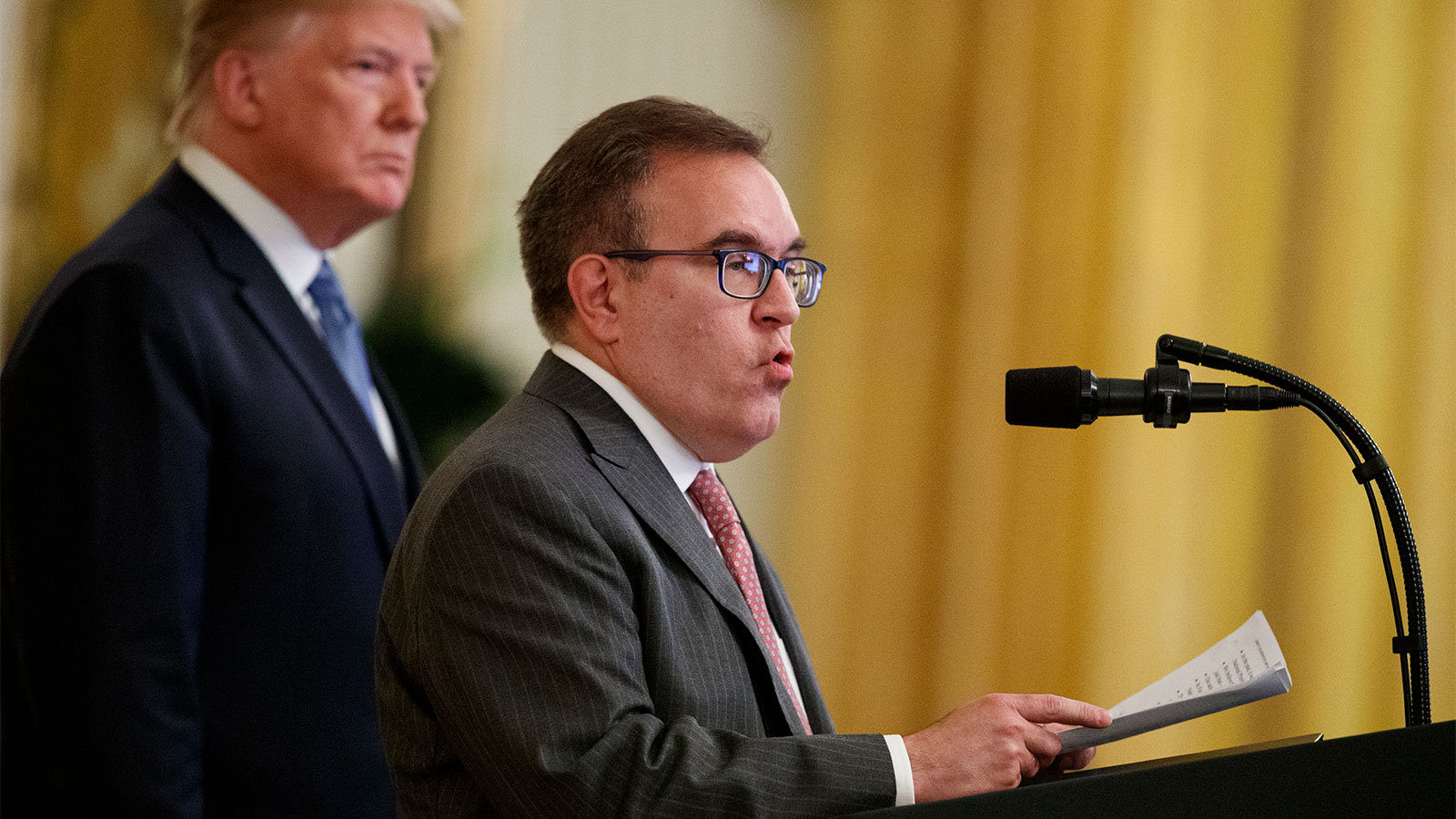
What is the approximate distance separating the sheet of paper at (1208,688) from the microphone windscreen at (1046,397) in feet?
0.93

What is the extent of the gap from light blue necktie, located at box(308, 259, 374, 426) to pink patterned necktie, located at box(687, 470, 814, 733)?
86cm

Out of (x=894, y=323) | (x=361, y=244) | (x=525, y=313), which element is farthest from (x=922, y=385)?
(x=361, y=244)

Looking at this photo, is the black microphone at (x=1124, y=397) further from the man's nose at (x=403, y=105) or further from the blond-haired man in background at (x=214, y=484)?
the man's nose at (x=403, y=105)

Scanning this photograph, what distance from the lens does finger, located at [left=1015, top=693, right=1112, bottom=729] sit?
4.16 ft

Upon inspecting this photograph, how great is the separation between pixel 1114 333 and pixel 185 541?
2209 mm

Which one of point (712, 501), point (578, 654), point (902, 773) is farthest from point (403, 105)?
point (902, 773)

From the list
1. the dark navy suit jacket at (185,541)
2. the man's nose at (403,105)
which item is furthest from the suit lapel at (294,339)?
the man's nose at (403,105)

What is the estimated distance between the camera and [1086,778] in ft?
3.45

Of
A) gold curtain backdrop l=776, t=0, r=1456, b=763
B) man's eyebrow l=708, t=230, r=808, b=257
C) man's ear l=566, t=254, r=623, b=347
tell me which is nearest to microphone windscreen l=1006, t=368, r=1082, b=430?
man's eyebrow l=708, t=230, r=808, b=257

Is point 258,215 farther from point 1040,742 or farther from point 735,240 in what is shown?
point 1040,742

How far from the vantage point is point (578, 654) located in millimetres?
1270

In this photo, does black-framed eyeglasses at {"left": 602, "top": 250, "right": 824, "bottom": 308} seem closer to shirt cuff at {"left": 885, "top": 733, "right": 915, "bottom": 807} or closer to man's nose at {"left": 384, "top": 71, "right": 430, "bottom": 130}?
shirt cuff at {"left": 885, "top": 733, "right": 915, "bottom": 807}

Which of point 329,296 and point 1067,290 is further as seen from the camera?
point 1067,290

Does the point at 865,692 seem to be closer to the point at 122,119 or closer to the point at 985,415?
the point at 985,415
